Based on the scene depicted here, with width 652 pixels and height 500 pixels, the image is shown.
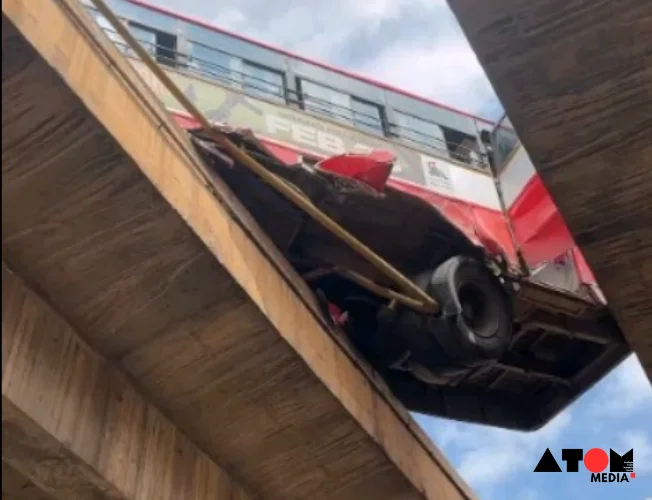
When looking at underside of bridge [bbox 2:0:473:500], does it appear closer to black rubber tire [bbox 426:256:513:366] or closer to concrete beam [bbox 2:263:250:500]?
concrete beam [bbox 2:263:250:500]

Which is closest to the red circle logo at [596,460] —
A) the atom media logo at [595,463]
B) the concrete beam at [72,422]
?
the atom media logo at [595,463]

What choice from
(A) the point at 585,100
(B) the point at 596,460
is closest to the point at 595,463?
(B) the point at 596,460

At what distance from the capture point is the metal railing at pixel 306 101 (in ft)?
31.5

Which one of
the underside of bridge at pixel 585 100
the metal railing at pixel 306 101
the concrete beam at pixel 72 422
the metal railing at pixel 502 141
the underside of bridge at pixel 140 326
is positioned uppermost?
the metal railing at pixel 306 101

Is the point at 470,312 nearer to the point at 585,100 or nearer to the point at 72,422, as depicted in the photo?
the point at 585,100

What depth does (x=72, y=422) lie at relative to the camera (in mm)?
3838

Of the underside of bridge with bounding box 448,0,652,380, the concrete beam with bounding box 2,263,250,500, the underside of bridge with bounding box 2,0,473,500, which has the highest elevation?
the underside of bridge with bounding box 448,0,652,380

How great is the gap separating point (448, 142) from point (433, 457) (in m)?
6.16

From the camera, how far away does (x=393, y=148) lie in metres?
10.4

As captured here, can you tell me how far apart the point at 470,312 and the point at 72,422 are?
3674 mm

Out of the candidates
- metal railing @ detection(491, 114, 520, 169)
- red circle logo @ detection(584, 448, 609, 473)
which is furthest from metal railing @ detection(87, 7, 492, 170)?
red circle logo @ detection(584, 448, 609, 473)

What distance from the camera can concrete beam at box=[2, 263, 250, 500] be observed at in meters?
3.62

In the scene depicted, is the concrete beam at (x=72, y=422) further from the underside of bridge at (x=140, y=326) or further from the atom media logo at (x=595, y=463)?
the atom media logo at (x=595, y=463)

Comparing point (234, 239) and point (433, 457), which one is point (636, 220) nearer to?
point (433, 457)
